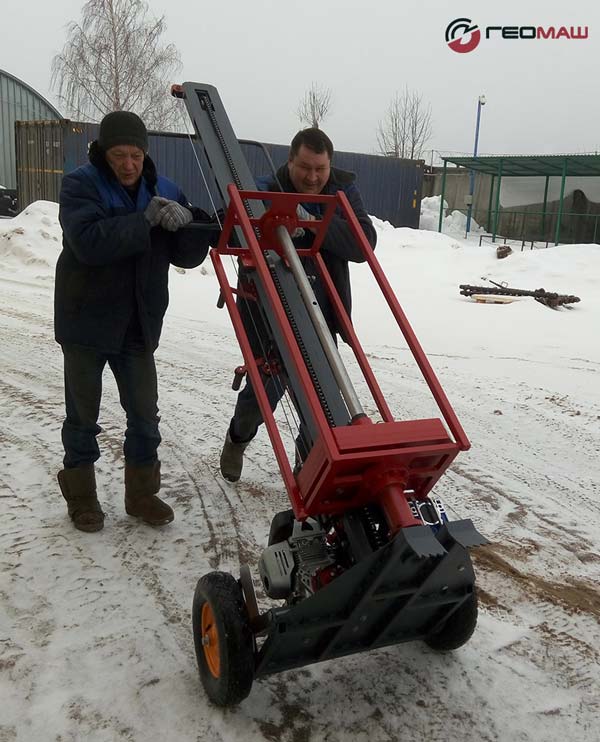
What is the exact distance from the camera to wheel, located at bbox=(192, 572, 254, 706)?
6.86 feet

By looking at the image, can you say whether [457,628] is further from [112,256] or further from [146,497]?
[112,256]

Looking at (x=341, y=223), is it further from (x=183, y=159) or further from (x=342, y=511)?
(x=183, y=159)

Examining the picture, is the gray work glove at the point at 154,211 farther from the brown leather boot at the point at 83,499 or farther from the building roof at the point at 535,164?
the building roof at the point at 535,164

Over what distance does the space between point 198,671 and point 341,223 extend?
2017 millimetres

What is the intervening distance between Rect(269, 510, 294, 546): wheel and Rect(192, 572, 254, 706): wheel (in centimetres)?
33

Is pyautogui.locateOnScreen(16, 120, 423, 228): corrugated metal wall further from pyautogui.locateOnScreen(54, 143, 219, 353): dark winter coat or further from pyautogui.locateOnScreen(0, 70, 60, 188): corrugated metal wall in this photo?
pyautogui.locateOnScreen(54, 143, 219, 353): dark winter coat

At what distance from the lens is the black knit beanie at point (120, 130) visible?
2859mm

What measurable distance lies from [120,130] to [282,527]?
1.81m

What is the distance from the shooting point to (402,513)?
6.59ft

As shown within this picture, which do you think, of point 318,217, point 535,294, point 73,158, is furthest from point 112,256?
point 73,158

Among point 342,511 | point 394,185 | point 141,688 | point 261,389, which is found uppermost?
point 394,185

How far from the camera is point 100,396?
3268 millimetres

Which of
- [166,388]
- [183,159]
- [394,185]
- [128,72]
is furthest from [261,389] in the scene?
[128,72]

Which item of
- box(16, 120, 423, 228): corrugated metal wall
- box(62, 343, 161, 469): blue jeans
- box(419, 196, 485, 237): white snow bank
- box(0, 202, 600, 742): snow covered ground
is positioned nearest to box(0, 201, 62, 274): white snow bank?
box(16, 120, 423, 228): corrugated metal wall
